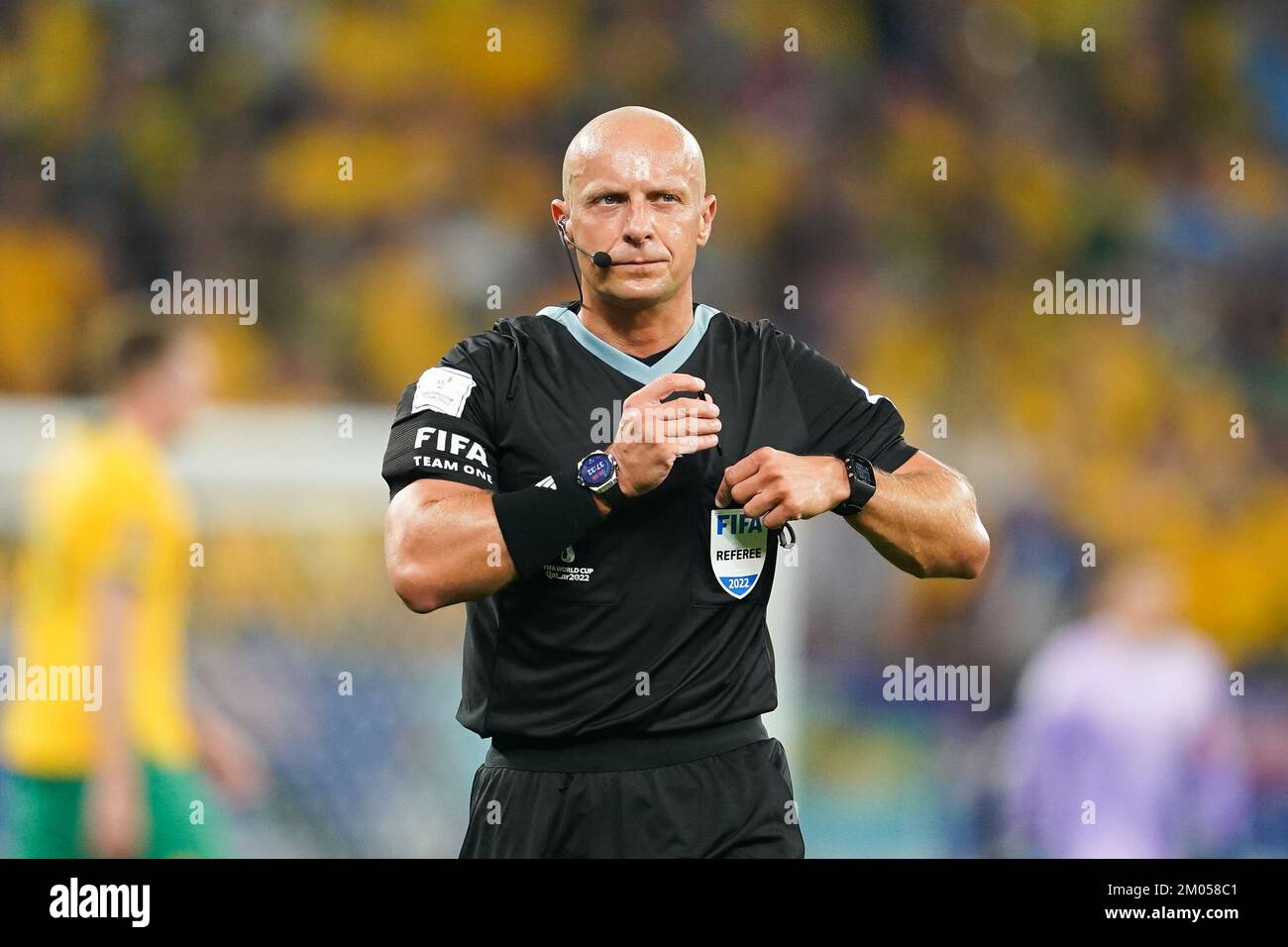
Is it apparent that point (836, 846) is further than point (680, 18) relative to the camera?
No

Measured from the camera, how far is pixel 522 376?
2.87m

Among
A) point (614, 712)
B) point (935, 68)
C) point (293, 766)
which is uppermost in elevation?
point (935, 68)

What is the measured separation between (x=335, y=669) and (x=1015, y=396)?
325cm

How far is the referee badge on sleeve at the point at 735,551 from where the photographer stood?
9.27 ft

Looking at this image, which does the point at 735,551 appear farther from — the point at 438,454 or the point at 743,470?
the point at 438,454

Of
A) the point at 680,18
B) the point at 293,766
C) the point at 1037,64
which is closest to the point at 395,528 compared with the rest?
the point at 293,766

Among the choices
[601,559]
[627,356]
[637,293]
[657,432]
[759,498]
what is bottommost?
[601,559]

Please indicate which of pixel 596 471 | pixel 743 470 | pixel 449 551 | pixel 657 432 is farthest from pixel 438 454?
pixel 743 470

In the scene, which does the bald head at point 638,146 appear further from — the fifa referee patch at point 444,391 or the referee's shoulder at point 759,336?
the fifa referee patch at point 444,391

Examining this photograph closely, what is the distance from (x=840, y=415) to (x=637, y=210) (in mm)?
568

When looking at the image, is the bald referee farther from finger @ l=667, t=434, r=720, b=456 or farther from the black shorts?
finger @ l=667, t=434, r=720, b=456

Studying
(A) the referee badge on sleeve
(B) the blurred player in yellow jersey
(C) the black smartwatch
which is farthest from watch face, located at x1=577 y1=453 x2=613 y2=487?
(B) the blurred player in yellow jersey

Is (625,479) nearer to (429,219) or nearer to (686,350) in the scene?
(686,350)

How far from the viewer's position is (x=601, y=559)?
278cm
